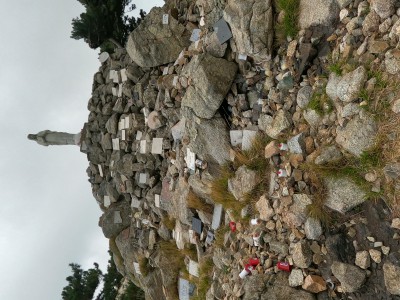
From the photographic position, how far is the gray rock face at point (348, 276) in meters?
5.12

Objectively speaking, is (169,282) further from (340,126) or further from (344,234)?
(340,126)

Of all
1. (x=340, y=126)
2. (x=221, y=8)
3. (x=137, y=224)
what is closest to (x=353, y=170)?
(x=340, y=126)

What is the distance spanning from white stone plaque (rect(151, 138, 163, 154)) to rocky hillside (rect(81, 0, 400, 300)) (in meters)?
0.04

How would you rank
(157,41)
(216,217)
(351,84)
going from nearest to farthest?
(351,84)
(216,217)
(157,41)

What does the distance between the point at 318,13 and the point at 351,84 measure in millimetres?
1320

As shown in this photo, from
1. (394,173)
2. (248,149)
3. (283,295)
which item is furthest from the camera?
(248,149)

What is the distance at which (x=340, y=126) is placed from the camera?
5.31 meters

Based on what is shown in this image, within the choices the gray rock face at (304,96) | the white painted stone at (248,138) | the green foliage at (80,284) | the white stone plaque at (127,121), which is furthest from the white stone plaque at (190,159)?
the green foliage at (80,284)

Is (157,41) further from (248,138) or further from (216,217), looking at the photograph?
(216,217)

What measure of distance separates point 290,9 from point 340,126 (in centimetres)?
205

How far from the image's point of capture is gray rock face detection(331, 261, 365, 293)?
5117 mm

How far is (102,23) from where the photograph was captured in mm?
12320

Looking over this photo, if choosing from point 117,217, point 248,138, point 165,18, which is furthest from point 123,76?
point 248,138

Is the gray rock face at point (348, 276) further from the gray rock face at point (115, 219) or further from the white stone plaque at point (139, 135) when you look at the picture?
the gray rock face at point (115, 219)
